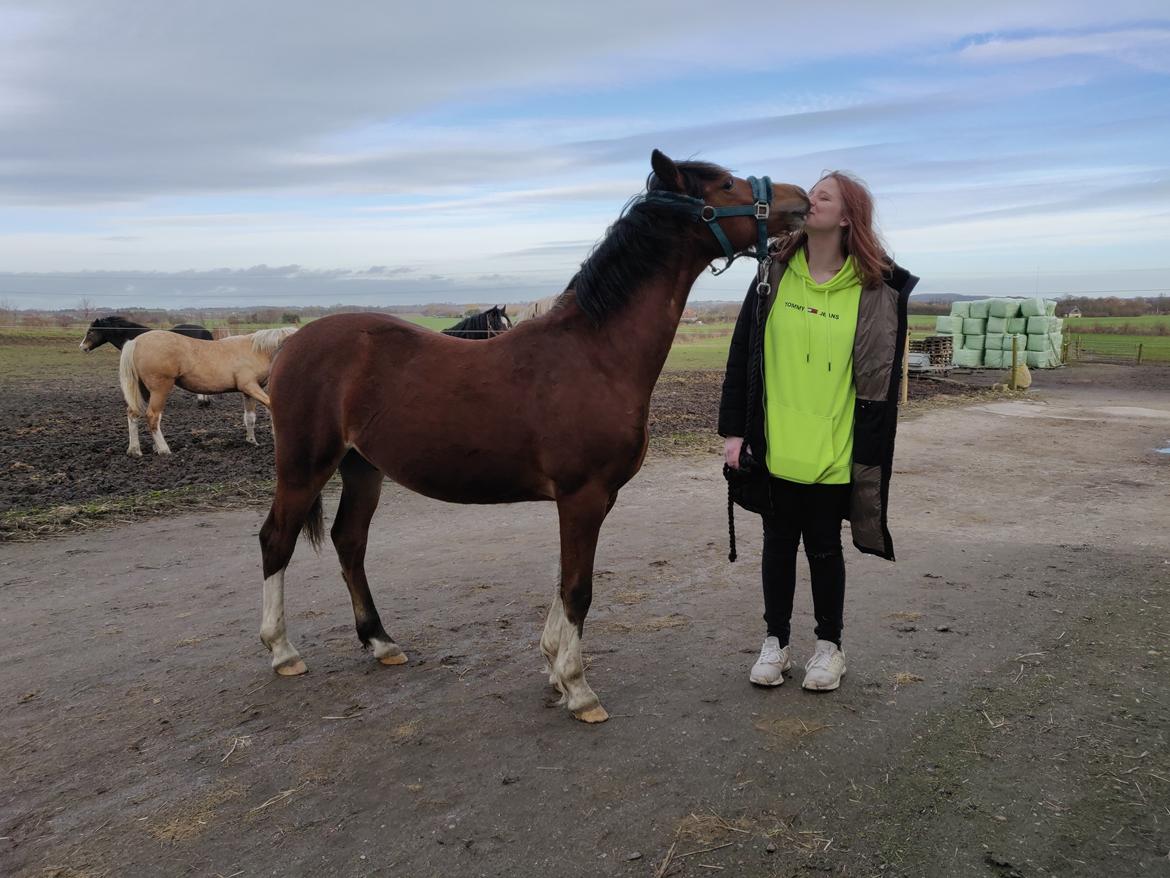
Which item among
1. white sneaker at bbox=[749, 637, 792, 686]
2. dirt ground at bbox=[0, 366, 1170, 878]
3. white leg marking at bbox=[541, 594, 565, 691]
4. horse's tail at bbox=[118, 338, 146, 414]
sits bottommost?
dirt ground at bbox=[0, 366, 1170, 878]

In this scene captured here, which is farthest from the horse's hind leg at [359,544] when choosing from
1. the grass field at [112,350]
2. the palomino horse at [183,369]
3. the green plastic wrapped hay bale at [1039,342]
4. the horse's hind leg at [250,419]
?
the green plastic wrapped hay bale at [1039,342]

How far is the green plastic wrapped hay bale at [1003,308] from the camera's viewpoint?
25.5 m

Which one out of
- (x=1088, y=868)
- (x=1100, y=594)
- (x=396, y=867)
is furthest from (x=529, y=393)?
(x=1100, y=594)

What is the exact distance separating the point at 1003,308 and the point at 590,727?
2744cm

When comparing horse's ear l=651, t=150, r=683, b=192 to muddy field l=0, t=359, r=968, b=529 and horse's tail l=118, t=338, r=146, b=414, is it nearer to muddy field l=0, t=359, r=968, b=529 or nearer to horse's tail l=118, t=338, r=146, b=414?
muddy field l=0, t=359, r=968, b=529

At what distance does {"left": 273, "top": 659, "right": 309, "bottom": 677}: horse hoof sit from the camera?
3523 millimetres

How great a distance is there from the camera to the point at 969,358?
85.5 feet

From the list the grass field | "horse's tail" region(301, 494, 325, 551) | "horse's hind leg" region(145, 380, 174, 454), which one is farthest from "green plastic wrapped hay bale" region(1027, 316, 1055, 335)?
"horse's tail" region(301, 494, 325, 551)

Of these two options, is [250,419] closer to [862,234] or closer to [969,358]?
[862,234]

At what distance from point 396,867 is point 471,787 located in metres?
0.44

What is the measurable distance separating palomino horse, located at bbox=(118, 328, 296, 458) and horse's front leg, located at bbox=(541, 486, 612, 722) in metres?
7.78

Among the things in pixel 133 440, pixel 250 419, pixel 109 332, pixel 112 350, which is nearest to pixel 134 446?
pixel 133 440

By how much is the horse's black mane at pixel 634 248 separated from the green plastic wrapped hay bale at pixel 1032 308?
26.8 metres

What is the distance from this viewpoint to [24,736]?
2.96 metres
